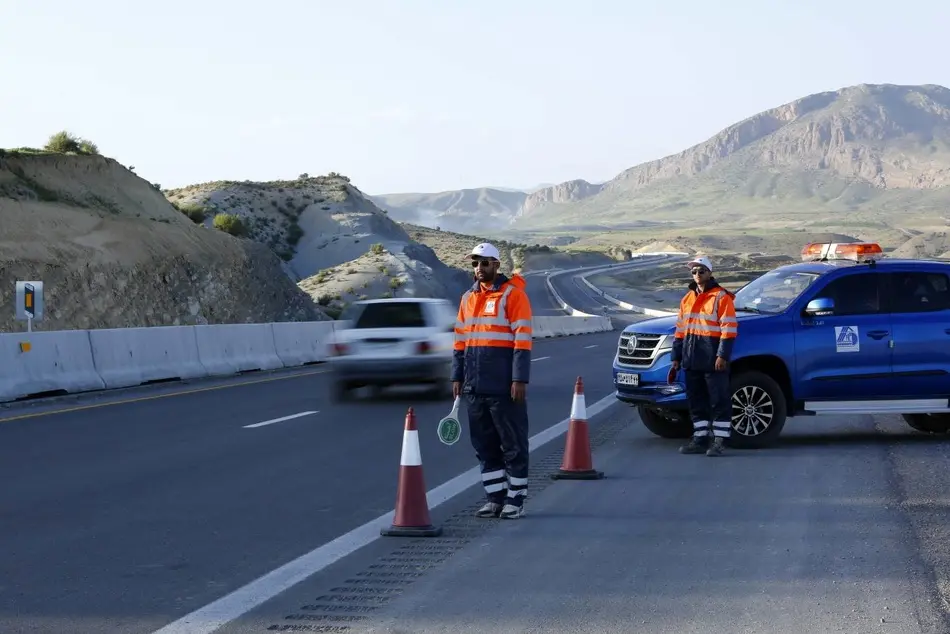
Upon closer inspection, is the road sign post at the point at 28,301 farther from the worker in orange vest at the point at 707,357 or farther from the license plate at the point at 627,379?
the worker in orange vest at the point at 707,357

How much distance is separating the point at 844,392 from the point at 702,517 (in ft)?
16.9

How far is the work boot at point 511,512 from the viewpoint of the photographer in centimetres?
978

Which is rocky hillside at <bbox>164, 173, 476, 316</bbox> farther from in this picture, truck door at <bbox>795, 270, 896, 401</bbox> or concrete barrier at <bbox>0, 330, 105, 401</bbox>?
truck door at <bbox>795, 270, 896, 401</bbox>

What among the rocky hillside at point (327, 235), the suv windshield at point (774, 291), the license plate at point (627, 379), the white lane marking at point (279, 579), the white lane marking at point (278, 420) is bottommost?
the white lane marking at point (279, 579)

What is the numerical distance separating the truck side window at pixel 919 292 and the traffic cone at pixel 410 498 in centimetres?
747

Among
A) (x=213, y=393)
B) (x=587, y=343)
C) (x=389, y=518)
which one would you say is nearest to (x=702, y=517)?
(x=389, y=518)

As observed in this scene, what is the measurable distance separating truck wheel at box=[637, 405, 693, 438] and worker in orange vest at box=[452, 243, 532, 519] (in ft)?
18.7

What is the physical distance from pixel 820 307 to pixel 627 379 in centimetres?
215

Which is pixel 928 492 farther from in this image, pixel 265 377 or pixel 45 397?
pixel 265 377

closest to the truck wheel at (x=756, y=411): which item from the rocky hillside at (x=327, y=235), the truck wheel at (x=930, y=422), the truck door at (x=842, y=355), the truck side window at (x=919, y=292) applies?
the truck door at (x=842, y=355)

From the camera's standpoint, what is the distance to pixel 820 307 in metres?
14.4

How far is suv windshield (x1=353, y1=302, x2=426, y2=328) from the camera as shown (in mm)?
21266

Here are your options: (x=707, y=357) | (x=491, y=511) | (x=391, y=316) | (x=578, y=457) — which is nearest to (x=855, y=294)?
(x=707, y=357)

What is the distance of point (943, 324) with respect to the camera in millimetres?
14695
